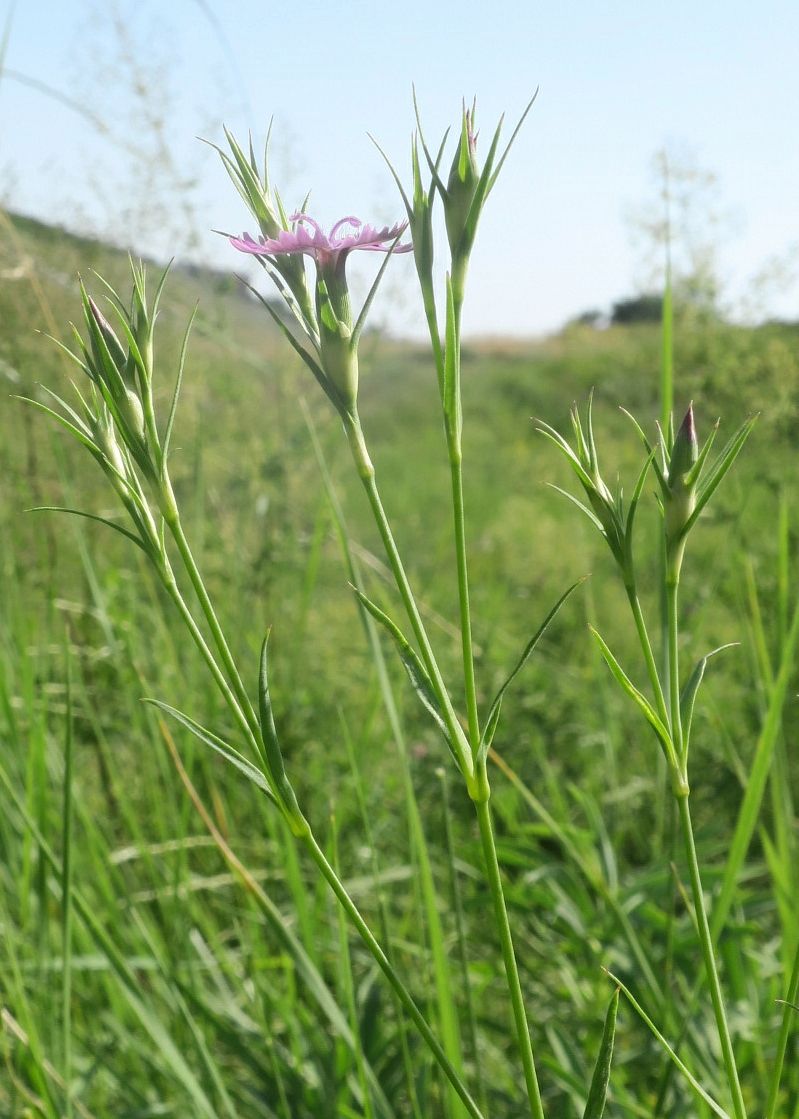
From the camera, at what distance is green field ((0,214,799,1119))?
2.38 ft

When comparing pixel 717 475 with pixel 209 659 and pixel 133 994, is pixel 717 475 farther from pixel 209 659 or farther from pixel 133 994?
pixel 133 994

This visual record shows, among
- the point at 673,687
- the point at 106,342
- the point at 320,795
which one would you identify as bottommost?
the point at 320,795

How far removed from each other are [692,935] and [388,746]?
2.08 feet

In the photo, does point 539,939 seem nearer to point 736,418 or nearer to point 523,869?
point 523,869

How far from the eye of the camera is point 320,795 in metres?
1.27

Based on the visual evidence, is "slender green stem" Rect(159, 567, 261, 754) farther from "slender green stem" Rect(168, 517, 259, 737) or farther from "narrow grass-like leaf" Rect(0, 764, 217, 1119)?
"narrow grass-like leaf" Rect(0, 764, 217, 1119)

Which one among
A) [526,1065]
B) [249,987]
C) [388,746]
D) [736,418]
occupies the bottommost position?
[249,987]

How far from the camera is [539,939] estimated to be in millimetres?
1031

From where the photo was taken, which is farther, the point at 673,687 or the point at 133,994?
the point at 133,994

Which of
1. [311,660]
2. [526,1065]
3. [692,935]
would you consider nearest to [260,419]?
[311,660]

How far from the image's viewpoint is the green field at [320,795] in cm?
73

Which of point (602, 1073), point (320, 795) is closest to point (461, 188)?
point (602, 1073)

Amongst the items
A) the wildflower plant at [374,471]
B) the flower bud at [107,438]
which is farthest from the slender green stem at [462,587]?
the flower bud at [107,438]

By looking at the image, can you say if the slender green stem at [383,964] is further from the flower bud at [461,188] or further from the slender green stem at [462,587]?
the flower bud at [461,188]
